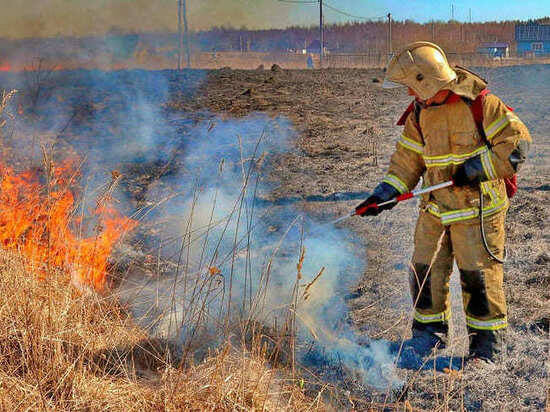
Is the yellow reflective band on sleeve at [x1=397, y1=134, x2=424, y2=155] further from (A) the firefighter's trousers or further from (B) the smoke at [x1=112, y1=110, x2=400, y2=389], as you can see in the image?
(B) the smoke at [x1=112, y1=110, x2=400, y2=389]

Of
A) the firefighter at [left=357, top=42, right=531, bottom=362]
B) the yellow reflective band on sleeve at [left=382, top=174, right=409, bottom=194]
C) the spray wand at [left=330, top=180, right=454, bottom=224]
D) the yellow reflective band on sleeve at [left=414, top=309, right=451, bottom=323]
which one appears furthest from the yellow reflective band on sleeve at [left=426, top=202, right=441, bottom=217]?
the yellow reflective band on sleeve at [left=414, top=309, right=451, bottom=323]

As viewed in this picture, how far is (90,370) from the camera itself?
8.83 feet

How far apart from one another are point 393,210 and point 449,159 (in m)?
3.33

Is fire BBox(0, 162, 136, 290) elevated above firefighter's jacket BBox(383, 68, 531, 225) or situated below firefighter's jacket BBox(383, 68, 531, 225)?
below

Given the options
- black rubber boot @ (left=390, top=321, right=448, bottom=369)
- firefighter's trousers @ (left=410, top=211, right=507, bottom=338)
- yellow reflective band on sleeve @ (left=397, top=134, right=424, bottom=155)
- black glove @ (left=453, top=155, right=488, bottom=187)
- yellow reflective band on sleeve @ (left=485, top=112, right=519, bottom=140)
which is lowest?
black rubber boot @ (left=390, top=321, right=448, bottom=369)

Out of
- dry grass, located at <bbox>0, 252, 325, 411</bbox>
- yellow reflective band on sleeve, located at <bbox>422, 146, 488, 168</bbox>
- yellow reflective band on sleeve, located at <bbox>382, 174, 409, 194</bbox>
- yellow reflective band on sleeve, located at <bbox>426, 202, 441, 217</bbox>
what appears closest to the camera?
dry grass, located at <bbox>0, 252, 325, 411</bbox>

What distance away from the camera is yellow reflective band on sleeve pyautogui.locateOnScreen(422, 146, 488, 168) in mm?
3193

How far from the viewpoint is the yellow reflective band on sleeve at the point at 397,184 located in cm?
363

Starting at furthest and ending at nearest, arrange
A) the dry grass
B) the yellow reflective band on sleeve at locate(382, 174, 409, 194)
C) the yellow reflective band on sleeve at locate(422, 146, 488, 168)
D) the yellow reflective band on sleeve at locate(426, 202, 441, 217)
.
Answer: the yellow reflective band on sleeve at locate(382, 174, 409, 194) → the yellow reflective band on sleeve at locate(426, 202, 441, 217) → the yellow reflective band on sleeve at locate(422, 146, 488, 168) → the dry grass

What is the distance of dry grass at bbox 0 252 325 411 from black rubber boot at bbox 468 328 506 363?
1153 mm

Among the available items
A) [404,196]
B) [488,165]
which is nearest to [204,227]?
[404,196]

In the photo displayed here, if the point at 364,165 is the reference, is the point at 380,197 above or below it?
above

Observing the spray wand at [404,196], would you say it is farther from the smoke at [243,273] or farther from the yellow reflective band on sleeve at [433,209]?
the smoke at [243,273]

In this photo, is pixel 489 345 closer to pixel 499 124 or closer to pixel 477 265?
pixel 477 265
